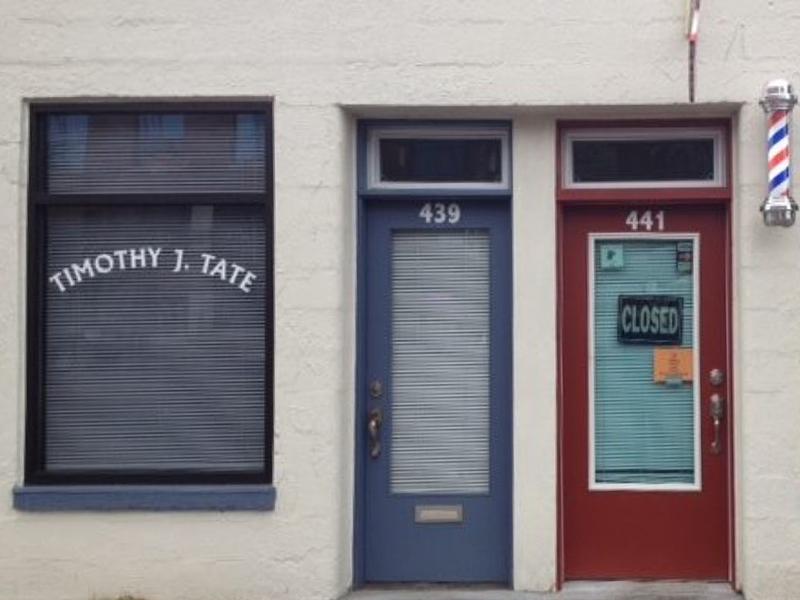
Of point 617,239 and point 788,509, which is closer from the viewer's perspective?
point 788,509

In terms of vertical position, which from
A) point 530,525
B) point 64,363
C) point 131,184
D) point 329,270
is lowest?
point 530,525

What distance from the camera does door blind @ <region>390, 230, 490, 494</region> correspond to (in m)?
8.32

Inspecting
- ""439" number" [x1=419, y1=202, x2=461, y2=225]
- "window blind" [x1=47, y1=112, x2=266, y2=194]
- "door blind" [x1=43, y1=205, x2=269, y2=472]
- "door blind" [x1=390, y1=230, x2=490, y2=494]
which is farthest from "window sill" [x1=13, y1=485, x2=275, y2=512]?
""439" number" [x1=419, y1=202, x2=461, y2=225]

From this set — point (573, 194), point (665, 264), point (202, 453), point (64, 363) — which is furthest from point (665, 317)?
point (64, 363)

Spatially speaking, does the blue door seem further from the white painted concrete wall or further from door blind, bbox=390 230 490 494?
the white painted concrete wall

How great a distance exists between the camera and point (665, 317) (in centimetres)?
827

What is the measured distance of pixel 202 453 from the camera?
813cm

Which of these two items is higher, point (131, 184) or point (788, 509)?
point (131, 184)

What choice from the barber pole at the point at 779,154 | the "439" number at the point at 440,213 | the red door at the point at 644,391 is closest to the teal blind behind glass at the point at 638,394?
the red door at the point at 644,391

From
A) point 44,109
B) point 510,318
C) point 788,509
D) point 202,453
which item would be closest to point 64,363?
point 202,453

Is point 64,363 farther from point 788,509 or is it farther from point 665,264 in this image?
point 788,509

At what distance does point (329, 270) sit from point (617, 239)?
1698 millimetres

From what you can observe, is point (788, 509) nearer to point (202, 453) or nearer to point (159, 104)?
point (202, 453)

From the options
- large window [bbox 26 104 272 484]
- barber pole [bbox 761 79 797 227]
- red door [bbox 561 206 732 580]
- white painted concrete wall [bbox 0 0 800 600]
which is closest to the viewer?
barber pole [bbox 761 79 797 227]
